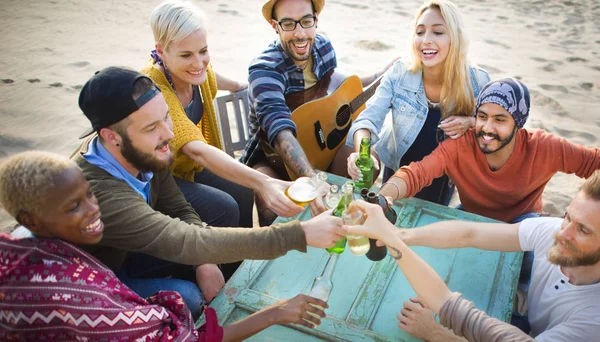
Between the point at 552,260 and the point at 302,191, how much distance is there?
127cm

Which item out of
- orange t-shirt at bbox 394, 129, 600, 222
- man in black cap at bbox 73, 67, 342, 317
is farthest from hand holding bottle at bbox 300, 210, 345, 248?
orange t-shirt at bbox 394, 129, 600, 222

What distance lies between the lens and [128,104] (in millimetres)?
2037

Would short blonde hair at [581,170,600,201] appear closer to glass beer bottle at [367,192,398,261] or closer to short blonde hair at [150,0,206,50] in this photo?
glass beer bottle at [367,192,398,261]

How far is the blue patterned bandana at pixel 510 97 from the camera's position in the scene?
100 inches

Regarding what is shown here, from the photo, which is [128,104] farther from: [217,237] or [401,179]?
[401,179]

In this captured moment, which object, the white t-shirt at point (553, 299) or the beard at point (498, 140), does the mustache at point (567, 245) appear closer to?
the white t-shirt at point (553, 299)

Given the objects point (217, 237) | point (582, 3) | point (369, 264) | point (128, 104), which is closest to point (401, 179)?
point (369, 264)

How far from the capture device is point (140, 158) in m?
2.18

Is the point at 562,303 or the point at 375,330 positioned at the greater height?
the point at 562,303

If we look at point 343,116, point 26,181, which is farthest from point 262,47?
point 26,181

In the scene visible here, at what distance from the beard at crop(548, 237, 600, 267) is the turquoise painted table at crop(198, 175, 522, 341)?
290mm

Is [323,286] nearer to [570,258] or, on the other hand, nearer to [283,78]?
[570,258]

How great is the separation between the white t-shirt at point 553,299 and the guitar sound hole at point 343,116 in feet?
6.34

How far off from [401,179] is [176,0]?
1933 millimetres
